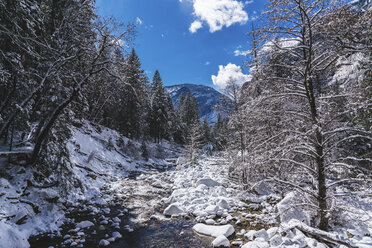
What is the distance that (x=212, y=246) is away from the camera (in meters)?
5.77

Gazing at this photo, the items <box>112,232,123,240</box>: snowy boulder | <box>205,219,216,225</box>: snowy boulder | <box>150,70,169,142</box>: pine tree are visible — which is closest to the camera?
<box>112,232,123,240</box>: snowy boulder

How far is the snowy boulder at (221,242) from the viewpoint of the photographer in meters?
5.74

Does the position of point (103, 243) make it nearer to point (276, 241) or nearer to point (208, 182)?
point (276, 241)

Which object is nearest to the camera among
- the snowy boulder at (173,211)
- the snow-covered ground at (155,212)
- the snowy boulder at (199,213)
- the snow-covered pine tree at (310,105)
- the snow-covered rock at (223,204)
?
the snow-covered pine tree at (310,105)

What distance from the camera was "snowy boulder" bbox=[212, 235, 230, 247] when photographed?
5.74 m

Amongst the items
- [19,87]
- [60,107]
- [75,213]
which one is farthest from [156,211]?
[19,87]

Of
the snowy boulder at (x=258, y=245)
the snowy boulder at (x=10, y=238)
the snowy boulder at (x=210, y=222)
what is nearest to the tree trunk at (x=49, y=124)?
the snowy boulder at (x=10, y=238)

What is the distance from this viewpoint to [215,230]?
657 centimetres

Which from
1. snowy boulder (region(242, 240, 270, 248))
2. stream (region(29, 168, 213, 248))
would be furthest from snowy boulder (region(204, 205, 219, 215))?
snowy boulder (region(242, 240, 270, 248))

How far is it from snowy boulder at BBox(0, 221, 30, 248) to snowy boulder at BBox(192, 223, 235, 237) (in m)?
5.21

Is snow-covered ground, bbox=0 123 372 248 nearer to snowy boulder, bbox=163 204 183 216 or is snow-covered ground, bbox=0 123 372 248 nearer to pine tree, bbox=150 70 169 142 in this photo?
snowy boulder, bbox=163 204 183 216

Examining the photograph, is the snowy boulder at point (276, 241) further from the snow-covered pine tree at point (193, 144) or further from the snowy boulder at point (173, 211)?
the snow-covered pine tree at point (193, 144)

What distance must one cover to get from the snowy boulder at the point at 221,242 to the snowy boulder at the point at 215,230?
1.47ft

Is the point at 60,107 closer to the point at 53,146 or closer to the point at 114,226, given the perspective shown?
the point at 53,146
